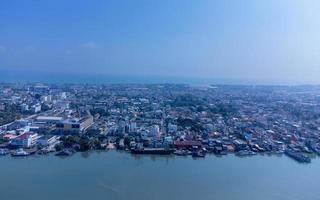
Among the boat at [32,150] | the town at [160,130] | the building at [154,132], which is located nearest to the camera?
the boat at [32,150]

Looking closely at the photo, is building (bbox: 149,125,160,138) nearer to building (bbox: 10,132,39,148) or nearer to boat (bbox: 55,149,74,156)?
boat (bbox: 55,149,74,156)

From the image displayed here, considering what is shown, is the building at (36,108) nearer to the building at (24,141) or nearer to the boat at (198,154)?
the building at (24,141)

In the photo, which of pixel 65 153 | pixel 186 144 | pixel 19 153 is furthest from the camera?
pixel 186 144

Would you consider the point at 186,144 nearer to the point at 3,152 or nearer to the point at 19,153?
the point at 19,153

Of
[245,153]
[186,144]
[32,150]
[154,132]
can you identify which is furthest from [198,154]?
[32,150]

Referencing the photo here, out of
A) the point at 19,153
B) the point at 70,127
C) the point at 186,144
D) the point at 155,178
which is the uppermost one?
the point at 70,127

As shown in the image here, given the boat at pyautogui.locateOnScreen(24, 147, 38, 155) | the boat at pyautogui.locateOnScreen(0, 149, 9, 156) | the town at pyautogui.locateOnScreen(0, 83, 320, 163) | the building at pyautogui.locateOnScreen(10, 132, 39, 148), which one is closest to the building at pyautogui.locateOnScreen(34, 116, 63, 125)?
the town at pyautogui.locateOnScreen(0, 83, 320, 163)

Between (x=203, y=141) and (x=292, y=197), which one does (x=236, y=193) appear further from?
(x=203, y=141)

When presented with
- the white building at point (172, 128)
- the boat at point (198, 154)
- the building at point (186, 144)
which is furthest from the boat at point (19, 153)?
the white building at point (172, 128)

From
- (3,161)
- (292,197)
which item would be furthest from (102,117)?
(292,197)
